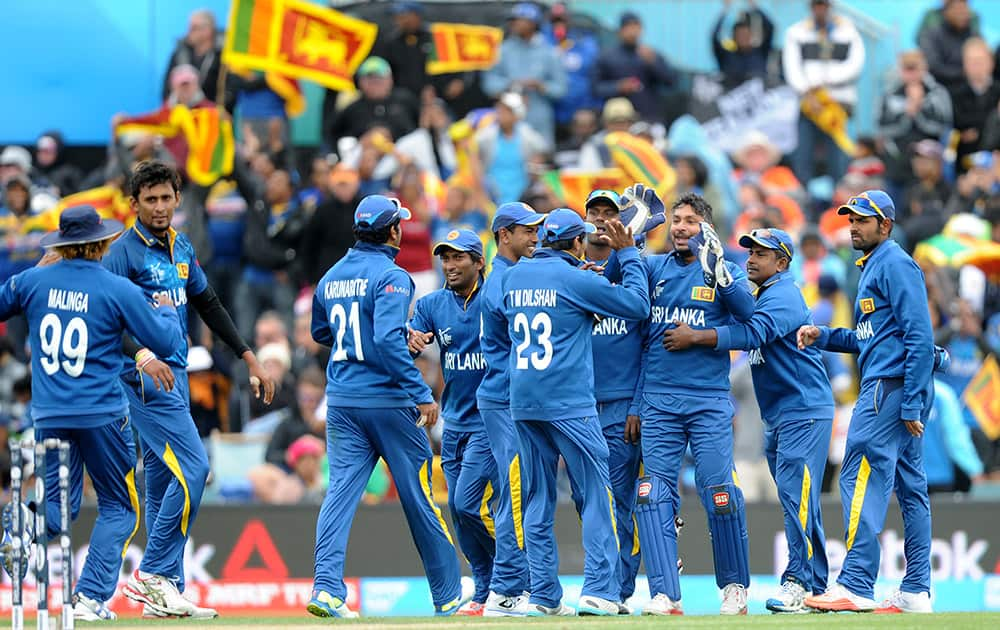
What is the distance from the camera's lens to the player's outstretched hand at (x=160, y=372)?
11211 mm

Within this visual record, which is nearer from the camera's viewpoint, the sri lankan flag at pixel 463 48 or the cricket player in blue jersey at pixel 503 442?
→ the cricket player in blue jersey at pixel 503 442

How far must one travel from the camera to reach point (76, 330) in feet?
36.2

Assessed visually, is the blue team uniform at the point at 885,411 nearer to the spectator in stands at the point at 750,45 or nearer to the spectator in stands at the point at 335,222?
the spectator in stands at the point at 335,222

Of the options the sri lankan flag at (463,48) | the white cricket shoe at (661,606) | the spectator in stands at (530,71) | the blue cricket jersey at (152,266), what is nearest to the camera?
the blue cricket jersey at (152,266)

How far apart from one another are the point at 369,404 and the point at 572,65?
10.1m

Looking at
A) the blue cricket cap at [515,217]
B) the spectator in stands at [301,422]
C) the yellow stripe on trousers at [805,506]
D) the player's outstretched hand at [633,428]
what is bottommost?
the spectator in stands at [301,422]

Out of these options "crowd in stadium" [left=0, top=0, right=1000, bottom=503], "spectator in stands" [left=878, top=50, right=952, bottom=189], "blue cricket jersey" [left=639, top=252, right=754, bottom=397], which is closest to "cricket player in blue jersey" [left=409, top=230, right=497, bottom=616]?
"blue cricket jersey" [left=639, top=252, right=754, bottom=397]

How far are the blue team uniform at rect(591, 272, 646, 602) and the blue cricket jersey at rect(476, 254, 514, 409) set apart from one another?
630 mm

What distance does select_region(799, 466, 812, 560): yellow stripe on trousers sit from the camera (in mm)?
12625

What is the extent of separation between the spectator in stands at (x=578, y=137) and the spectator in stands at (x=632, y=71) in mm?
472

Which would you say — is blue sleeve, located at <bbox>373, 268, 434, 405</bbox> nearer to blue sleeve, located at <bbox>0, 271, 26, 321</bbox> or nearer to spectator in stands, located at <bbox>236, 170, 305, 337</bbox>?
blue sleeve, located at <bbox>0, 271, 26, 321</bbox>

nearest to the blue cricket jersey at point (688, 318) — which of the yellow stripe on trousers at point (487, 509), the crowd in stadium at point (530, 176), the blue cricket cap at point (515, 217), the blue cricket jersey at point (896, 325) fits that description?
the blue cricket jersey at point (896, 325)

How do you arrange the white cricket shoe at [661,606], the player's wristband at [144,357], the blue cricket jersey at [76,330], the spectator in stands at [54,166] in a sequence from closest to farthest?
the blue cricket jersey at [76,330], the player's wristband at [144,357], the white cricket shoe at [661,606], the spectator in stands at [54,166]

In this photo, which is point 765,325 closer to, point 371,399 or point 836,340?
point 836,340
